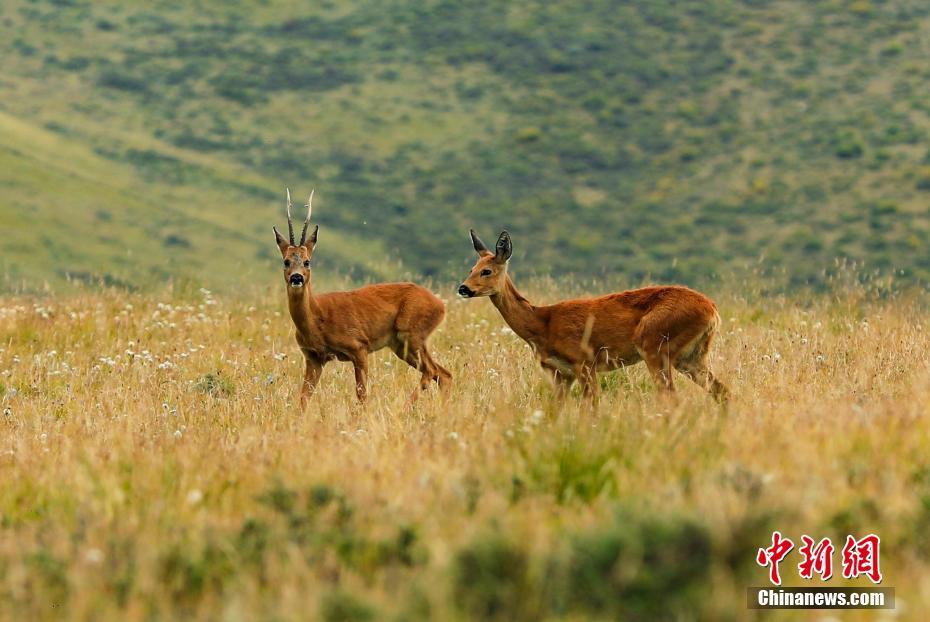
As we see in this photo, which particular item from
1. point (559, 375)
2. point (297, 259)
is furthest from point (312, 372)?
point (559, 375)

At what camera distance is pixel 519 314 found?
1147cm

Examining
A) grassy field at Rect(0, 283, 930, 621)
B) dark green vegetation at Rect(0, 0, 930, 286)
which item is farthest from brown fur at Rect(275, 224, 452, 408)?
dark green vegetation at Rect(0, 0, 930, 286)

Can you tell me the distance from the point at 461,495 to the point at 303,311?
5838 mm

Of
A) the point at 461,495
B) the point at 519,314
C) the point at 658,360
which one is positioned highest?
the point at 519,314

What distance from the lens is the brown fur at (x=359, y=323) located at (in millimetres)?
12070

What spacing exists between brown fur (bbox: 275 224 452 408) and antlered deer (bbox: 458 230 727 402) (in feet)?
3.19

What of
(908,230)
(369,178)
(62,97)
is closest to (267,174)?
(369,178)

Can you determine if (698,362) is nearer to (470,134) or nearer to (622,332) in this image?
(622,332)

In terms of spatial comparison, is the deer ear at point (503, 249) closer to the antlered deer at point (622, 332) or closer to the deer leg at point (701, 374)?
the antlered deer at point (622, 332)

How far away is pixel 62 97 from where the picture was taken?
72.2 metres

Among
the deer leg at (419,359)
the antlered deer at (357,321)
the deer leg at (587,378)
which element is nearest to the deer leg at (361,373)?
the antlered deer at (357,321)

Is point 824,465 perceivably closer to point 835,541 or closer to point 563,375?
point 835,541

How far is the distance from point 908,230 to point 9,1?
52.5 m

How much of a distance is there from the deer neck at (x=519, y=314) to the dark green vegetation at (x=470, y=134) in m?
42.8
